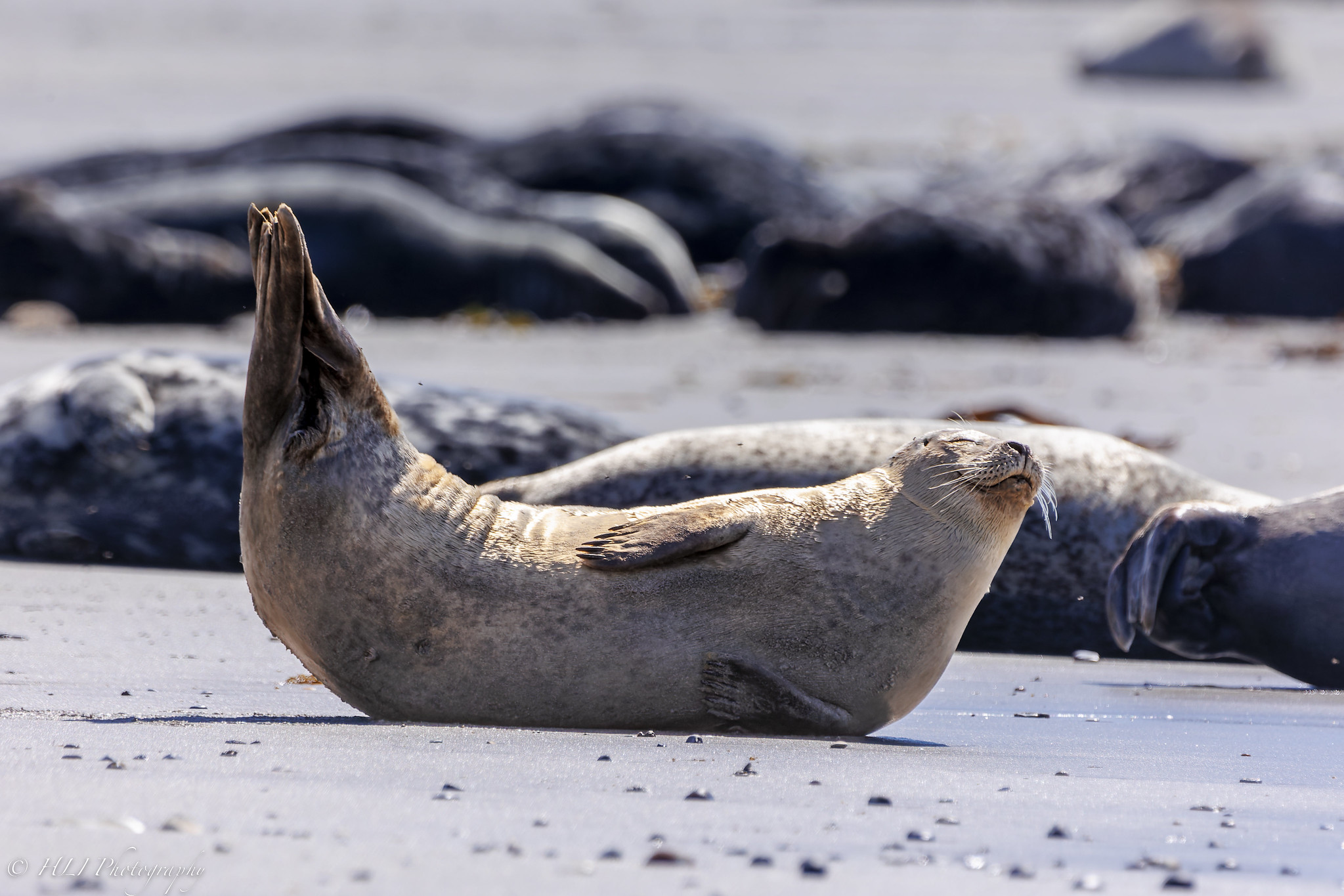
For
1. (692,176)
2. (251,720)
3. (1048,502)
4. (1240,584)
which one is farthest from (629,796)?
(692,176)

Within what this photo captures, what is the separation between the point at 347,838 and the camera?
2312 mm

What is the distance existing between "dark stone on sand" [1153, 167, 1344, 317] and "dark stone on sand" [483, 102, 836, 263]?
10.1ft

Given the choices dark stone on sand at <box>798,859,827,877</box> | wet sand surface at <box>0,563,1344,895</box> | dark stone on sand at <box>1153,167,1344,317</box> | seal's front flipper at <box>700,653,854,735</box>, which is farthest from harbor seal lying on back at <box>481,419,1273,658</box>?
dark stone on sand at <box>1153,167,1344,317</box>

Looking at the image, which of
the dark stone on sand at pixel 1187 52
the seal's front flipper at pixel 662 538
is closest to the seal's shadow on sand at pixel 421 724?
the seal's front flipper at pixel 662 538

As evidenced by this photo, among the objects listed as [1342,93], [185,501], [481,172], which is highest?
[1342,93]

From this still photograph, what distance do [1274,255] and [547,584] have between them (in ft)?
35.0

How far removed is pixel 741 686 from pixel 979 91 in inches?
1007

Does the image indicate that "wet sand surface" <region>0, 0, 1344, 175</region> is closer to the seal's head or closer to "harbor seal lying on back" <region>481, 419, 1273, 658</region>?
"harbor seal lying on back" <region>481, 419, 1273, 658</region>

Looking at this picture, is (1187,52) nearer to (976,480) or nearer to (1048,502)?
(1048,502)

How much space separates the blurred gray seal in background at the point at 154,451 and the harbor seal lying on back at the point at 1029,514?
0.60 m

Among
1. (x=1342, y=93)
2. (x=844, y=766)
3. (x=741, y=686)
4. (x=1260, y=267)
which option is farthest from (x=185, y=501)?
(x=1342, y=93)

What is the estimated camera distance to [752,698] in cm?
332

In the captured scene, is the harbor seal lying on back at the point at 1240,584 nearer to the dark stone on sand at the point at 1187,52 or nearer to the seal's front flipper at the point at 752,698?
the seal's front flipper at the point at 752,698

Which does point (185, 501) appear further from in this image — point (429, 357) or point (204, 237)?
point (204, 237)
